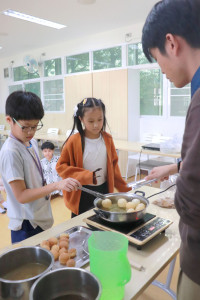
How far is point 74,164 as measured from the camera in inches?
68.6

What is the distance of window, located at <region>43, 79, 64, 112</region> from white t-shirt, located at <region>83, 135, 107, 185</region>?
533 cm

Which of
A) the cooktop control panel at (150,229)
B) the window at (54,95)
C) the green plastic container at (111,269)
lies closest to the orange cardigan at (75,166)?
the cooktop control panel at (150,229)

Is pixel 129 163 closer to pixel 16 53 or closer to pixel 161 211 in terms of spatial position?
pixel 161 211

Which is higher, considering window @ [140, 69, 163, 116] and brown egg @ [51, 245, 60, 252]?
window @ [140, 69, 163, 116]

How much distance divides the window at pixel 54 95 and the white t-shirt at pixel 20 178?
5.75 m

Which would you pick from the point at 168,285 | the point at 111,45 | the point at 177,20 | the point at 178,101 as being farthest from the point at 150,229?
the point at 111,45

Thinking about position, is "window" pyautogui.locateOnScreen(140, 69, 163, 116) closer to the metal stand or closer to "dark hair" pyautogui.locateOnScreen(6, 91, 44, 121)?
the metal stand

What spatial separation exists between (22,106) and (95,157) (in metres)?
0.68

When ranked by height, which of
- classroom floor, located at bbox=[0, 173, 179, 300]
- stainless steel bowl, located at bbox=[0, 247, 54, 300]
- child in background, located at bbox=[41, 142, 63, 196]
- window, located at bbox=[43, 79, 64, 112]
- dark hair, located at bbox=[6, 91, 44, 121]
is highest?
window, located at bbox=[43, 79, 64, 112]

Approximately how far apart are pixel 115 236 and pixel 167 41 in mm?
604

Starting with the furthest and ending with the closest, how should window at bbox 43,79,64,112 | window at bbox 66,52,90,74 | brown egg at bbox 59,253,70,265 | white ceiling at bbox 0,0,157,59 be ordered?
window at bbox 43,79,64,112
window at bbox 66,52,90,74
white ceiling at bbox 0,0,157,59
brown egg at bbox 59,253,70,265

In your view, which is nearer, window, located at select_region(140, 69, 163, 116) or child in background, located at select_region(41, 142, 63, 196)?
child in background, located at select_region(41, 142, 63, 196)

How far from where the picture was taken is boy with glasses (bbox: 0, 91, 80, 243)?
1229 mm

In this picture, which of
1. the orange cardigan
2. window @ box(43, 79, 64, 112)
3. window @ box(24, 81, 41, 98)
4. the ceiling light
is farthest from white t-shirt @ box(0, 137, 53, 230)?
window @ box(24, 81, 41, 98)
